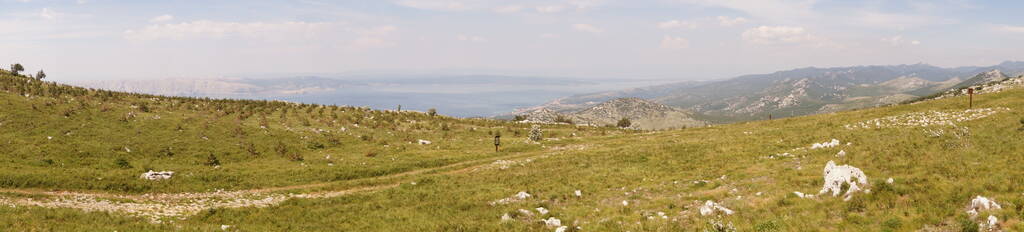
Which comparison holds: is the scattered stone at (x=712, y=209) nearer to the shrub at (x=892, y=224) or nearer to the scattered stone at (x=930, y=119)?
the shrub at (x=892, y=224)

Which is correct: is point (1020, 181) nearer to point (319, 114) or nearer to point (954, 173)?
point (954, 173)

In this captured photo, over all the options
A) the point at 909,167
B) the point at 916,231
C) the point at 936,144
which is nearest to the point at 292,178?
the point at 916,231

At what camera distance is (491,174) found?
96.3 feet

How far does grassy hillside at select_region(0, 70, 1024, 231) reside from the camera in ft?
48.1

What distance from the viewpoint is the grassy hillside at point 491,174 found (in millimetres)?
14664

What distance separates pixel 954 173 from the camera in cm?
1577

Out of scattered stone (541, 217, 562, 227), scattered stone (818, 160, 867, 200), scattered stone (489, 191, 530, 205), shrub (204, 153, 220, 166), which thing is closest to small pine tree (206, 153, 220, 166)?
shrub (204, 153, 220, 166)

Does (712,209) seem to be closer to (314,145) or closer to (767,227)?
(767,227)

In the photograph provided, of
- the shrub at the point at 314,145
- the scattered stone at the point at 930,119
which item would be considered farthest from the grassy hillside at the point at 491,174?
the scattered stone at the point at 930,119

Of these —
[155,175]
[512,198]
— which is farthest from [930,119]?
[155,175]

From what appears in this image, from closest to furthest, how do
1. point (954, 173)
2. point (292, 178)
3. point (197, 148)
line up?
point (954, 173) → point (292, 178) → point (197, 148)

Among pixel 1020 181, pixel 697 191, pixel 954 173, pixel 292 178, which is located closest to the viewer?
pixel 1020 181

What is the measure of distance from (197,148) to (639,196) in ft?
102

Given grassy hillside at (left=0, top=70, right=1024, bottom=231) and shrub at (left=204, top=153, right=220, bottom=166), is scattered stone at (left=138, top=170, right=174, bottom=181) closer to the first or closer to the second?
grassy hillside at (left=0, top=70, right=1024, bottom=231)
